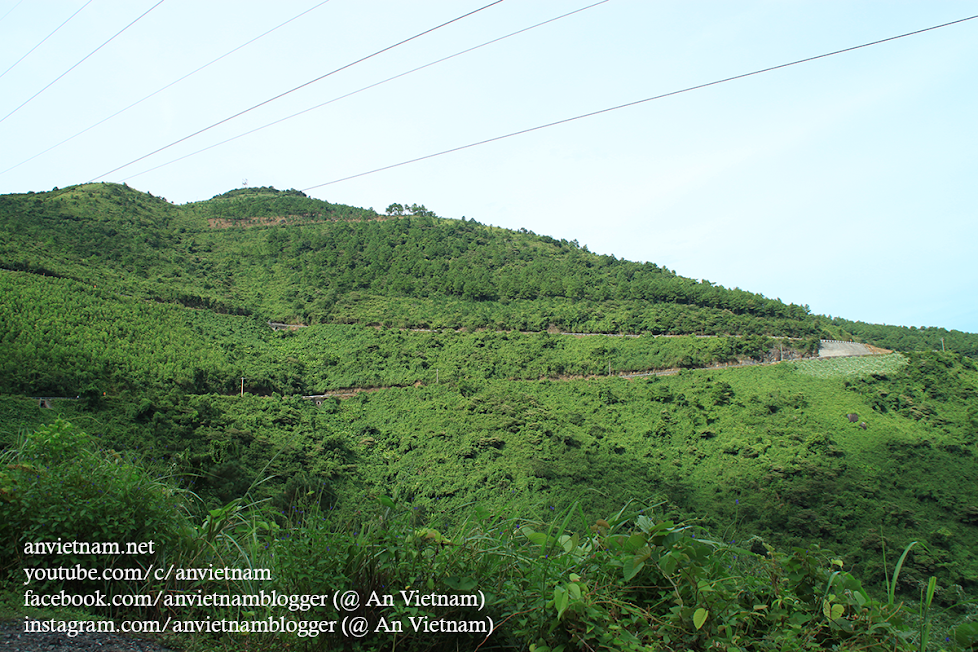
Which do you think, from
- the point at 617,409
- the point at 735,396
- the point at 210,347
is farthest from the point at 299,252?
the point at 735,396

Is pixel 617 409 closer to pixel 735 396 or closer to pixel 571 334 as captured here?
pixel 735 396

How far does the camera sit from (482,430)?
24.1m

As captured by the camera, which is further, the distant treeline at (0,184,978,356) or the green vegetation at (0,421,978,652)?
the distant treeline at (0,184,978,356)

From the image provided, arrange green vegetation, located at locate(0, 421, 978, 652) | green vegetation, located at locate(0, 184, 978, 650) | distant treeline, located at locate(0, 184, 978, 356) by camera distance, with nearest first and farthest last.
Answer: green vegetation, located at locate(0, 421, 978, 652)
green vegetation, located at locate(0, 184, 978, 650)
distant treeline, located at locate(0, 184, 978, 356)

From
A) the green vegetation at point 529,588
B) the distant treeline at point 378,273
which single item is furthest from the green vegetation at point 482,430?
the distant treeline at point 378,273

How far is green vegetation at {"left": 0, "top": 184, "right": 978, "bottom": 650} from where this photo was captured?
2.50 metres

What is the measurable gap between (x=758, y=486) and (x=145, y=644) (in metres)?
21.4

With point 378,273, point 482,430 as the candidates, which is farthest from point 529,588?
point 378,273

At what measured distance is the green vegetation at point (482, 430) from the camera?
98.4 inches

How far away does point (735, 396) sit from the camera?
26.9 metres

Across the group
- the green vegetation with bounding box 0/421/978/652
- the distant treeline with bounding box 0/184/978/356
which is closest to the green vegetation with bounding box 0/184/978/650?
the green vegetation with bounding box 0/421/978/652

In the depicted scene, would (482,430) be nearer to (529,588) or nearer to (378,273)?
(529,588)

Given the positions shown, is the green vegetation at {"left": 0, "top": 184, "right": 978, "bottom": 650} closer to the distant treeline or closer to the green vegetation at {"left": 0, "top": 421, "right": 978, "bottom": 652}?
the green vegetation at {"left": 0, "top": 421, "right": 978, "bottom": 652}

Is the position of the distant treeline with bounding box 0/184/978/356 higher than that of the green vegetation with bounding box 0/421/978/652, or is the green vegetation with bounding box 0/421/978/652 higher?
the distant treeline with bounding box 0/184/978/356
